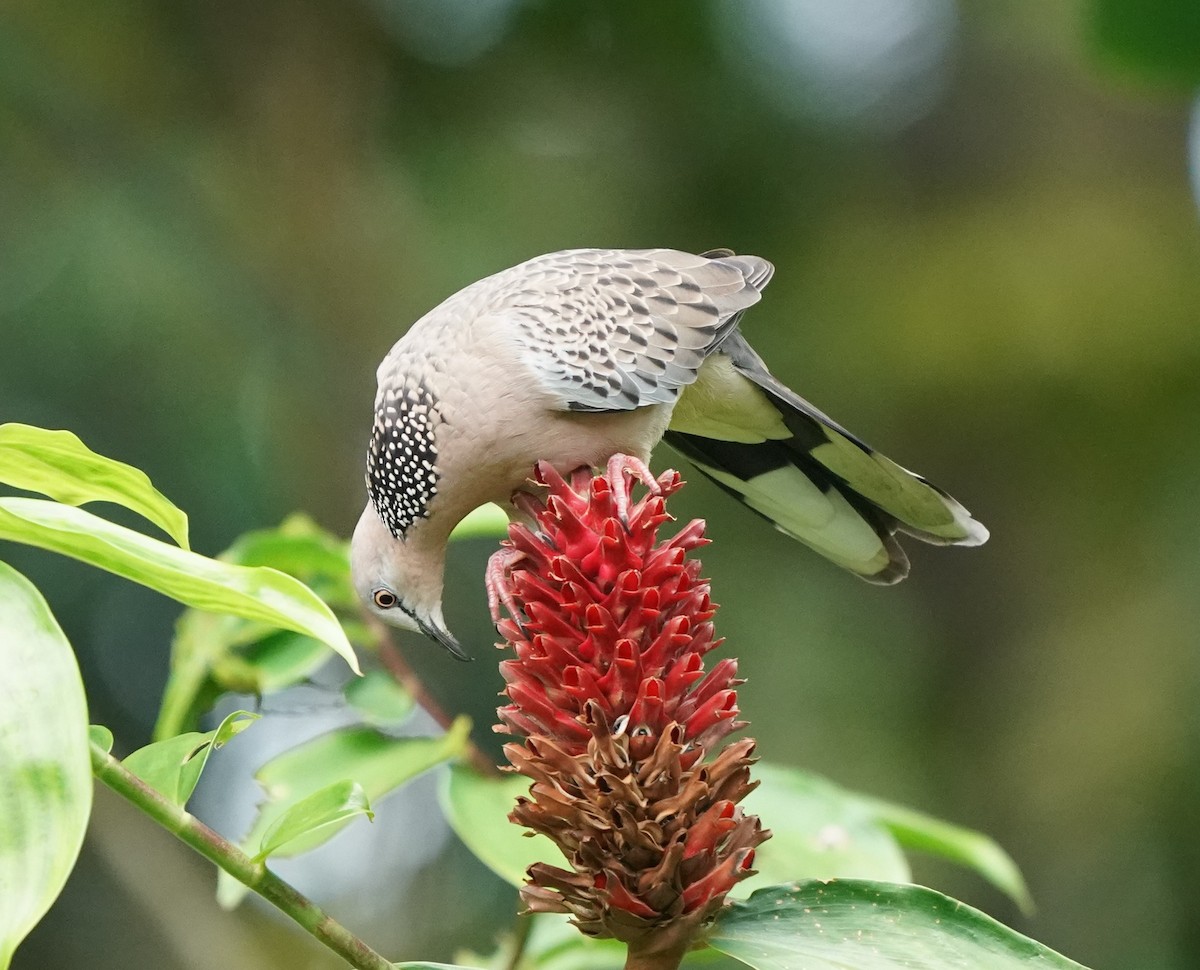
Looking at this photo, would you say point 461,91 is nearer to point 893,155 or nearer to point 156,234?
point 156,234

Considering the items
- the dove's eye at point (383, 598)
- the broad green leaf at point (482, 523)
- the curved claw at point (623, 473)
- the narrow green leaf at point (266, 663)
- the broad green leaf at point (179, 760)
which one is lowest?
the narrow green leaf at point (266, 663)

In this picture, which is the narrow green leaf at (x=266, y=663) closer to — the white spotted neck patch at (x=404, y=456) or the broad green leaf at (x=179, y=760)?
the white spotted neck patch at (x=404, y=456)

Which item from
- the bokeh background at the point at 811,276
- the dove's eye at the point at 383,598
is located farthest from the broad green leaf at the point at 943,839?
the bokeh background at the point at 811,276

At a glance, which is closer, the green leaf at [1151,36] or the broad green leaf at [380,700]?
the broad green leaf at [380,700]

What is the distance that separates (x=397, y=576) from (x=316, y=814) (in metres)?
0.81

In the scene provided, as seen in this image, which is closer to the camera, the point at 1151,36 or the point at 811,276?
the point at 1151,36

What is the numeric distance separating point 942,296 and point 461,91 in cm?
192

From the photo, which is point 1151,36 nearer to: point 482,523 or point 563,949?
point 482,523

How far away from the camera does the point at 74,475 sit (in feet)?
2.81

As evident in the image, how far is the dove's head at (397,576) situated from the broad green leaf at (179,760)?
682 mm

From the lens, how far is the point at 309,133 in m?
4.12

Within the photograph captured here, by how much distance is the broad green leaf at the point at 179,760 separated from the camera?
2.98ft

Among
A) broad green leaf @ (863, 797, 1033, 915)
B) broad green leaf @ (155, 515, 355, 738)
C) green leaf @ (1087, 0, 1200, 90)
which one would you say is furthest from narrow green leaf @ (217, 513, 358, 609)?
green leaf @ (1087, 0, 1200, 90)

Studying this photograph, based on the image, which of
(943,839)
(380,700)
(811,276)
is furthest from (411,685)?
(811,276)
